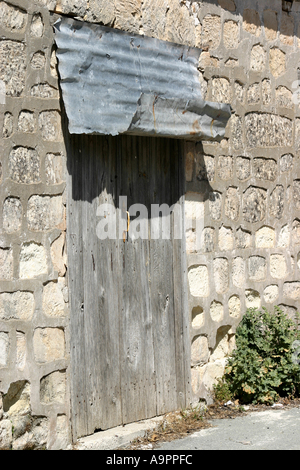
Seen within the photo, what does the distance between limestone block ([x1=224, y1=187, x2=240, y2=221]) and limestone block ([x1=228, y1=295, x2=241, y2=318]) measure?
71cm

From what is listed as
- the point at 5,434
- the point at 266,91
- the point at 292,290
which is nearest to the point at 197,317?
the point at 292,290

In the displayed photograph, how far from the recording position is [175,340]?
4.54 metres

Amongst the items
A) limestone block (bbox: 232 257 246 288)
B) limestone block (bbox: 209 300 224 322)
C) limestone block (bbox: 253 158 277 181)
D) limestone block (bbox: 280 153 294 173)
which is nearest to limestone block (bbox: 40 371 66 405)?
limestone block (bbox: 209 300 224 322)

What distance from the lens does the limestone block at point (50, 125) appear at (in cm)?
376

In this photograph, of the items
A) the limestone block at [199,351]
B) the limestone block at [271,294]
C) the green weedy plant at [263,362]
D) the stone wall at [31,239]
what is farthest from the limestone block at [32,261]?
the limestone block at [271,294]

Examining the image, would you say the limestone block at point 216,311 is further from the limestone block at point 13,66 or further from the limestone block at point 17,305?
the limestone block at point 13,66

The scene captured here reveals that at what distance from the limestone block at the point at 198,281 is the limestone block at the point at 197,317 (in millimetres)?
124

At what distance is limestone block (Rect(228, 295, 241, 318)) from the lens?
4.93 m

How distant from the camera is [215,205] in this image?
4832 millimetres
